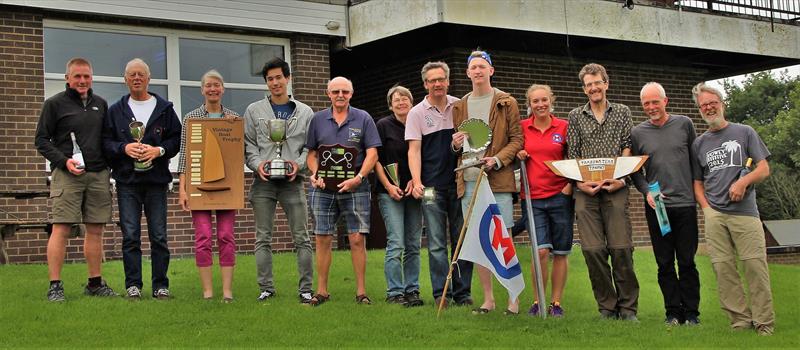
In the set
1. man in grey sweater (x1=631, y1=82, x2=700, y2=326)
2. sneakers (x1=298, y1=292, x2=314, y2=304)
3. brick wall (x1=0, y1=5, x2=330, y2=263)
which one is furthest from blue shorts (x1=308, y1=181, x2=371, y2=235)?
brick wall (x1=0, y1=5, x2=330, y2=263)

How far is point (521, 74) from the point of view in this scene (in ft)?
54.4

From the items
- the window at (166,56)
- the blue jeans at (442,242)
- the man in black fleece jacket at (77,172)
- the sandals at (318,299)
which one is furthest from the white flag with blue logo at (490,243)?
the window at (166,56)

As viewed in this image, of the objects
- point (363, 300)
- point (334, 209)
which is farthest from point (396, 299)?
point (334, 209)

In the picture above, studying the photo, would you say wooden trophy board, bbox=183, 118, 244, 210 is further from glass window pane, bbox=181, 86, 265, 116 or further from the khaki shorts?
glass window pane, bbox=181, 86, 265, 116

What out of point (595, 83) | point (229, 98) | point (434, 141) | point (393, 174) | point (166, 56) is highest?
point (166, 56)

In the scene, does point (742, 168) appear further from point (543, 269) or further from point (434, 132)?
point (434, 132)

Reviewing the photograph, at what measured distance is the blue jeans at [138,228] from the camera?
868 centimetres

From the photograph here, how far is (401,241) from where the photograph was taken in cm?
852

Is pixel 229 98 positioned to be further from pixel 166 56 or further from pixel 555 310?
pixel 555 310

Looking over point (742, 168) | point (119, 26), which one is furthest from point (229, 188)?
point (119, 26)

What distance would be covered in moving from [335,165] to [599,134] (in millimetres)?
2138

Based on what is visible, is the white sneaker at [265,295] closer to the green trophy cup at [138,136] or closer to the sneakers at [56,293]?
the green trophy cup at [138,136]

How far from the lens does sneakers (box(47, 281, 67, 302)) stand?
8.42m

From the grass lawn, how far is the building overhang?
19.8 feet
